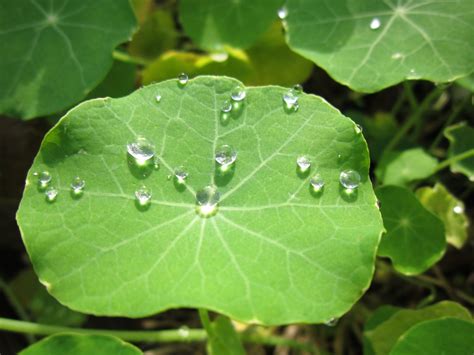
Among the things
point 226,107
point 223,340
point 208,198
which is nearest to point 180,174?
point 208,198

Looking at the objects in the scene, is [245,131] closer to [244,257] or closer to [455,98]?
[244,257]

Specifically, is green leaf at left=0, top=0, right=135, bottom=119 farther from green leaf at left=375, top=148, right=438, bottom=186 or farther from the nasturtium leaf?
green leaf at left=375, top=148, right=438, bottom=186

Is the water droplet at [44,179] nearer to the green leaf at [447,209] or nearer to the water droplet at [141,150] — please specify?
the water droplet at [141,150]

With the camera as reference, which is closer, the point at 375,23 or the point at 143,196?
the point at 143,196

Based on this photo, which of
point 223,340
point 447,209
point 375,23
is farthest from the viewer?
point 447,209

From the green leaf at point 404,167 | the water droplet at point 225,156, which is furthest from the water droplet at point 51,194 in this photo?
the green leaf at point 404,167

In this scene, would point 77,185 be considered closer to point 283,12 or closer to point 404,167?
point 283,12
